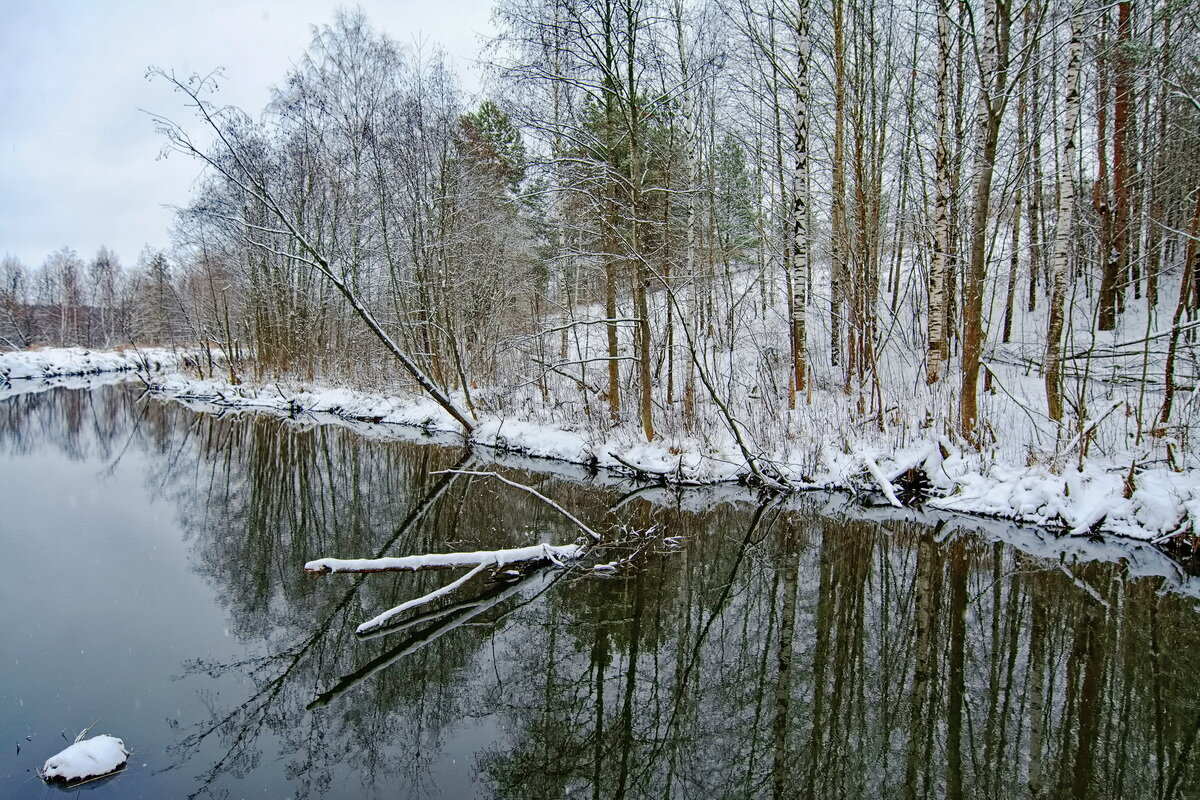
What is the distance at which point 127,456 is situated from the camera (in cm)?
1444

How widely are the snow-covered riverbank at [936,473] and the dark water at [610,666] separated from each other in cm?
113

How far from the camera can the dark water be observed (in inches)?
157

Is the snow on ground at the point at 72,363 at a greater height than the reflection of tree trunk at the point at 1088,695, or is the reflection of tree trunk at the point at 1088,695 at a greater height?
the snow on ground at the point at 72,363

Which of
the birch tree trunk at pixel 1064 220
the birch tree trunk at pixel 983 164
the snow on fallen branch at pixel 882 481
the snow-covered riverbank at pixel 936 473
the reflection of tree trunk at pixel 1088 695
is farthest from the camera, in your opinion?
the snow on fallen branch at pixel 882 481

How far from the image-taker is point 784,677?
16.5 feet

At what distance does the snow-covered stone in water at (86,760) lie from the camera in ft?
12.4

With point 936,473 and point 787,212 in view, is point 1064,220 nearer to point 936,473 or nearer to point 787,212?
point 936,473

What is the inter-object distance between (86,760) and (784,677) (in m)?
4.85

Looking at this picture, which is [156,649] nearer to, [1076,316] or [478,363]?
[478,363]

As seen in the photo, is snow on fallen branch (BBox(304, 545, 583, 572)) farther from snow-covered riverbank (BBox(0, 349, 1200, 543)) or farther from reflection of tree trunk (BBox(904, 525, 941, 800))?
snow-covered riverbank (BBox(0, 349, 1200, 543))

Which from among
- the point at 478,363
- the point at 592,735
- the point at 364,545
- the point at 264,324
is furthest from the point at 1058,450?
the point at 264,324

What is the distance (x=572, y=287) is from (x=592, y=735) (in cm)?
2030

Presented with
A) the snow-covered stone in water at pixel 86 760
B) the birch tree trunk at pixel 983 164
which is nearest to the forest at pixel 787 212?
the birch tree trunk at pixel 983 164

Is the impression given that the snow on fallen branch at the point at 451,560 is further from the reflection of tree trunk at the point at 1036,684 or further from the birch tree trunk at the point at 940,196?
the birch tree trunk at the point at 940,196
